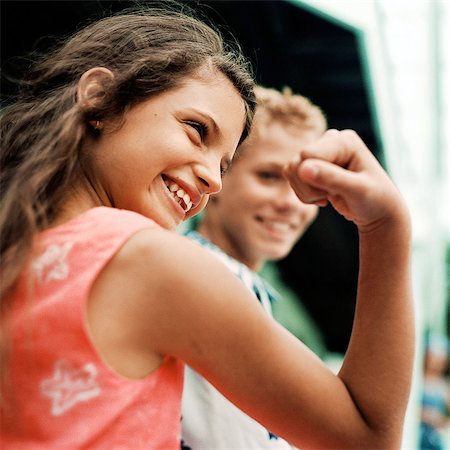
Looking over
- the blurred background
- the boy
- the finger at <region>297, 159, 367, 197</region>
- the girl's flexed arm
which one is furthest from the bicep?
the blurred background

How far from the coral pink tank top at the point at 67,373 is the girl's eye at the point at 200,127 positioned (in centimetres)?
26

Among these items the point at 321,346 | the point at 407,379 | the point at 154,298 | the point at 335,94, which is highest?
the point at 154,298

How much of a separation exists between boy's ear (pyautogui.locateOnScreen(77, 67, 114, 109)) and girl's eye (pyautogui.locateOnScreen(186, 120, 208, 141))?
15cm

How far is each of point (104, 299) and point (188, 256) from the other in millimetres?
117

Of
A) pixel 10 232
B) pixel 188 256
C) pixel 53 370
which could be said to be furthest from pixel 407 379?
pixel 10 232

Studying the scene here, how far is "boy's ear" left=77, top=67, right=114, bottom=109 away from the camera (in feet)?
3.30

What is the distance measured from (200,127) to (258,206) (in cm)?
90

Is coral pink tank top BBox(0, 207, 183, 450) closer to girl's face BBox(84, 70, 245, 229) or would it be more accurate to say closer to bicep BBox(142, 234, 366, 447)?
bicep BBox(142, 234, 366, 447)

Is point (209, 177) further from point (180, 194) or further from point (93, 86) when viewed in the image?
point (93, 86)

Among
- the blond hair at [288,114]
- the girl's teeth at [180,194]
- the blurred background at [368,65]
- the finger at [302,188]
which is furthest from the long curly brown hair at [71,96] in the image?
the blurred background at [368,65]

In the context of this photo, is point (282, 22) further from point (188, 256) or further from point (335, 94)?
point (188, 256)

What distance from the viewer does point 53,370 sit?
30.1 inches

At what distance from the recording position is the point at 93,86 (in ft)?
3.40

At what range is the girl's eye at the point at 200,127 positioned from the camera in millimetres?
993
